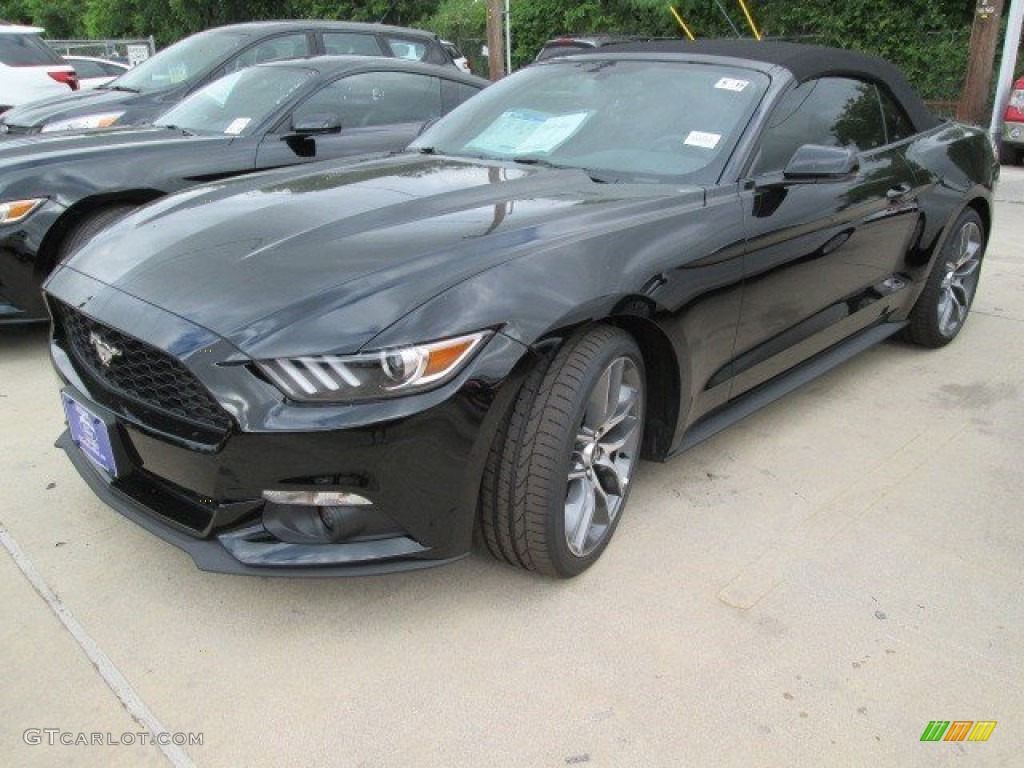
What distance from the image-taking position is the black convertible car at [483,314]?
206 centimetres

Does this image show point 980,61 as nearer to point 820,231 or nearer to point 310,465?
point 820,231

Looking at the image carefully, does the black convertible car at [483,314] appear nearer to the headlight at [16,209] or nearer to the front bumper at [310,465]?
the front bumper at [310,465]

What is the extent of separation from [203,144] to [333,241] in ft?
9.48

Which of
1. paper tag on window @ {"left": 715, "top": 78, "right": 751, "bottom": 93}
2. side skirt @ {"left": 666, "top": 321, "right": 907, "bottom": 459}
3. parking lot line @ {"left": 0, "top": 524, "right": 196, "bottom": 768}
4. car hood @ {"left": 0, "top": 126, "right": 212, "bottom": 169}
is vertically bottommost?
parking lot line @ {"left": 0, "top": 524, "right": 196, "bottom": 768}

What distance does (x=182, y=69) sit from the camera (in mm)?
7059

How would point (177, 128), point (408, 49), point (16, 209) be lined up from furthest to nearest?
point (408, 49)
point (177, 128)
point (16, 209)

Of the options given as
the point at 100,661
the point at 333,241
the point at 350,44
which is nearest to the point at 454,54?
the point at 350,44

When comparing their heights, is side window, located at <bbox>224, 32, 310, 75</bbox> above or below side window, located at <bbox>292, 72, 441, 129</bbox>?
above

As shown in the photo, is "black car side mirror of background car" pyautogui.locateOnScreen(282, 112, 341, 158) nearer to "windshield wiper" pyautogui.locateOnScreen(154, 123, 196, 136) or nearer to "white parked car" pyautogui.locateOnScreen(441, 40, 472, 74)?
"windshield wiper" pyautogui.locateOnScreen(154, 123, 196, 136)

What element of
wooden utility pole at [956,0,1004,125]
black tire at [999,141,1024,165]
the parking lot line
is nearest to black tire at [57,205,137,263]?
the parking lot line

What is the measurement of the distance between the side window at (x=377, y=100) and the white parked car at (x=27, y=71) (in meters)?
7.12

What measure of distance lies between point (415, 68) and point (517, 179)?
3440mm

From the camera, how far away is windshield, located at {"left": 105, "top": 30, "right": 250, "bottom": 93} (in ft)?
22.9

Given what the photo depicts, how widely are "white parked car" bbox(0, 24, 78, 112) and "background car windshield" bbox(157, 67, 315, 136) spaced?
6.63 metres
